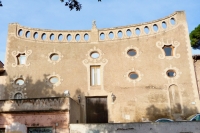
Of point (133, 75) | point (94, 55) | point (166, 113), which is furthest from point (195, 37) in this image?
point (94, 55)

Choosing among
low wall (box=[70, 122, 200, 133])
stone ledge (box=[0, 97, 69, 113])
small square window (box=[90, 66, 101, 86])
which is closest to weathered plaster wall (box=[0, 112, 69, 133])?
stone ledge (box=[0, 97, 69, 113])

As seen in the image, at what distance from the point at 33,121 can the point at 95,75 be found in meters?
8.48

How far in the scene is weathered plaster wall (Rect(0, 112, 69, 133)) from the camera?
1600cm

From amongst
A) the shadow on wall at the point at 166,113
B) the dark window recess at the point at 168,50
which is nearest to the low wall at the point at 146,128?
the shadow on wall at the point at 166,113

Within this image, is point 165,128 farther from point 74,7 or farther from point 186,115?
point 74,7

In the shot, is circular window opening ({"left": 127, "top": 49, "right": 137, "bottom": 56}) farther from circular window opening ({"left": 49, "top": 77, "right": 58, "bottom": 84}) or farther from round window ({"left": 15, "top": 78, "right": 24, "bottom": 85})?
round window ({"left": 15, "top": 78, "right": 24, "bottom": 85})

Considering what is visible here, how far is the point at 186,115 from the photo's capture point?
20.4 metres

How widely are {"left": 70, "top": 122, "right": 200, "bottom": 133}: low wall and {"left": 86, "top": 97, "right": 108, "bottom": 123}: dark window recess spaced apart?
20.2 feet

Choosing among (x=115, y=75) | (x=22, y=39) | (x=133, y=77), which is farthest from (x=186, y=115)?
(x=22, y=39)

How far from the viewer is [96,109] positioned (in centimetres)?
2211

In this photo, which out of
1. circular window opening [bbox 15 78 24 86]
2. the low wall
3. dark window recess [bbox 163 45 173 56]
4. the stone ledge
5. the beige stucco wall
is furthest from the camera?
circular window opening [bbox 15 78 24 86]

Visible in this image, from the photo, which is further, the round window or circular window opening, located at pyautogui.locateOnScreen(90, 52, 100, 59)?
circular window opening, located at pyautogui.locateOnScreen(90, 52, 100, 59)

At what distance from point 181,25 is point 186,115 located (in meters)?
8.35

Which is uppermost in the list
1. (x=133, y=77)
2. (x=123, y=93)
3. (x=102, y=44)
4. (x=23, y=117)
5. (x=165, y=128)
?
(x=102, y=44)
